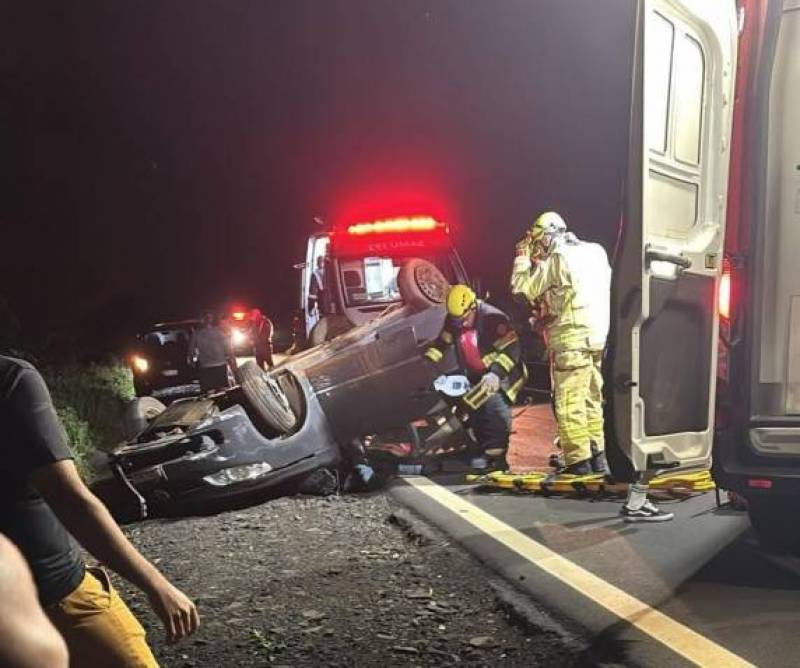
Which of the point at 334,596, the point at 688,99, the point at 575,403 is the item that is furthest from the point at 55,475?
the point at 575,403

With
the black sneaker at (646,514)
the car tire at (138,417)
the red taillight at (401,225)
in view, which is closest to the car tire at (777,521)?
the black sneaker at (646,514)

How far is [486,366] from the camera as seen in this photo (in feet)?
21.6

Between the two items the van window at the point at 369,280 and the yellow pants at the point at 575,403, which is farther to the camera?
the van window at the point at 369,280

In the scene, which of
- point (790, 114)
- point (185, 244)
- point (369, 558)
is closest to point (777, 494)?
point (790, 114)

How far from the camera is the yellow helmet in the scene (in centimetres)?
660

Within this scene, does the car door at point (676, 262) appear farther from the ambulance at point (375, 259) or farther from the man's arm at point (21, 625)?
the ambulance at point (375, 259)

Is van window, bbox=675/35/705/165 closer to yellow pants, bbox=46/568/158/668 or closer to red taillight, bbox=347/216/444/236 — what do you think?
yellow pants, bbox=46/568/158/668

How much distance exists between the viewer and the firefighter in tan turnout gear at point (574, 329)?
5.96 metres

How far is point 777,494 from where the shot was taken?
147 inches

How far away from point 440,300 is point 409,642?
4038mm

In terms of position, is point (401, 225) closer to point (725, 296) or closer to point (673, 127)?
point (673, 127)

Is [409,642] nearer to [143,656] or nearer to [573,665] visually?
[573,665]

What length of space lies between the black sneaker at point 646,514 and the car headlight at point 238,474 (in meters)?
2.34

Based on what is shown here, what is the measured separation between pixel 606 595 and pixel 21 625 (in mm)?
2998
